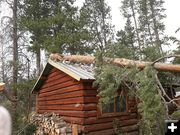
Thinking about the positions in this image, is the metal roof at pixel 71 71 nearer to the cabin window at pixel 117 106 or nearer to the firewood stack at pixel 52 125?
the cabin window at pixel 117 106

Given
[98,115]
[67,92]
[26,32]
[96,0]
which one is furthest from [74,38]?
[96,0]

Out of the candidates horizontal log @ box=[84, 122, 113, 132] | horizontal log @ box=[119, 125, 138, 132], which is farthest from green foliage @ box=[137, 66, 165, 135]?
horizontal log @ box=[119, 125, 138, 132]

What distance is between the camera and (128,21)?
3753 centimetres

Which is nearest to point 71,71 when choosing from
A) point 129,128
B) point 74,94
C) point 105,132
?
point 74,94

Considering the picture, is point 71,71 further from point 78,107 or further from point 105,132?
point 105,132

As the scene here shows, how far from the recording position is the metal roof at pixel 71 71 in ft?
37.2

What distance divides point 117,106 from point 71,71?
9.13 feet

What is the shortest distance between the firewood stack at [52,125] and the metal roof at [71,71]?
236 cm

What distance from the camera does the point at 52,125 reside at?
12.8 metres

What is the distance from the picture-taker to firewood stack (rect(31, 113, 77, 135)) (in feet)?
38.6

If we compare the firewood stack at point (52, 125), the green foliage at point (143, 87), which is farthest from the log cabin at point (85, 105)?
the green foliage at point (143, 87)

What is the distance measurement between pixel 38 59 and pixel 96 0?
1296 centimetres

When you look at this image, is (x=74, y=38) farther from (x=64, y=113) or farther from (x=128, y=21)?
(x=128, y=21)

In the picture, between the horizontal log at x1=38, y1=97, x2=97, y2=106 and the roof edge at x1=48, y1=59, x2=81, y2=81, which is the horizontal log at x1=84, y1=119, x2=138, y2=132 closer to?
the horizontal log at x1=38, y1=97, x2=97, y2=106
